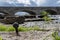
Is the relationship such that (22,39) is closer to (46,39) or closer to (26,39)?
(26,39)

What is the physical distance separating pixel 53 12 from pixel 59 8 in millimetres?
2750

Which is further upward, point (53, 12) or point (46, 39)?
point (46, 39)

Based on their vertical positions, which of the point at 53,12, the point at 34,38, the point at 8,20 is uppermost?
the point at 34,38

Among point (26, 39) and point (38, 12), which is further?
point (38, 12)

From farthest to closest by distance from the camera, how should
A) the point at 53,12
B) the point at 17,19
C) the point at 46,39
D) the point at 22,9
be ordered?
the point at 53,12
the point at 22,9
the point at 17,19
the point at 46,39

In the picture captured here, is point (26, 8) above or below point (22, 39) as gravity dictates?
below

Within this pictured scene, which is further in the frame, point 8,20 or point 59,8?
point 59,8


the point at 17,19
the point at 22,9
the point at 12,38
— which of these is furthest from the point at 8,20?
the point at 22,9

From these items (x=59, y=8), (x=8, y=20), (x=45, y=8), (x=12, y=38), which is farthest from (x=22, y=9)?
(x=12, y=38)

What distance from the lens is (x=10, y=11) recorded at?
54.6m

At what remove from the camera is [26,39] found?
33.1 feet

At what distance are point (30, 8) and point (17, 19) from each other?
28860 mm

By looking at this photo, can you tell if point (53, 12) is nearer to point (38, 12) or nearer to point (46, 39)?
point (38, 12)

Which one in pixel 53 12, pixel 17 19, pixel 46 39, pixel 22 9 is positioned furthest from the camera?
pixel 53 12
